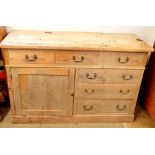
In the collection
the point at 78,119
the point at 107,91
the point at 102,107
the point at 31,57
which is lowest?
the point at 78,119

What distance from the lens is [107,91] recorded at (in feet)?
5.53

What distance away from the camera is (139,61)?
156 centimetres

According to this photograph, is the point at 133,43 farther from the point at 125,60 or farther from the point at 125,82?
the point at 125,82

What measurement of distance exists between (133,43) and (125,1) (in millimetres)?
1173

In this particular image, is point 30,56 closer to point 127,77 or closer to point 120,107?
point 127,77

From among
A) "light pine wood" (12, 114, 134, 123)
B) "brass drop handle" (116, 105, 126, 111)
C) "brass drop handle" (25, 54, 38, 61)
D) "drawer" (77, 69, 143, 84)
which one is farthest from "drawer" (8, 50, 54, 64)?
"brass drop handle" (116, 105, 126, 111)

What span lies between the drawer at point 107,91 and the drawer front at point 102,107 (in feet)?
0.18

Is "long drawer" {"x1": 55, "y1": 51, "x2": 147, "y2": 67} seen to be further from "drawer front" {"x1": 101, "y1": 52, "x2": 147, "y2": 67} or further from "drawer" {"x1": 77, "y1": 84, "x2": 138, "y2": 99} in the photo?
"drawer" {"x1": 77, "y1": 84, "x2": 138, "y2": 99}

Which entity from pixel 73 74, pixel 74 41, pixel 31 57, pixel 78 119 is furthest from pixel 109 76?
pixel 31 57

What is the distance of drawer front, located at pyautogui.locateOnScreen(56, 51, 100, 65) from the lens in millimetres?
1484

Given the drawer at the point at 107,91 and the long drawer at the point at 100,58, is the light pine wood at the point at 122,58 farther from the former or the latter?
the drawer at the point at 107,91

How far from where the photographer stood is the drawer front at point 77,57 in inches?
58.4

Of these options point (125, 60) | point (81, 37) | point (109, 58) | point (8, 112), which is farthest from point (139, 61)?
point (8, 112)

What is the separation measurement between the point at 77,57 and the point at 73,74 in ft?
0.51
